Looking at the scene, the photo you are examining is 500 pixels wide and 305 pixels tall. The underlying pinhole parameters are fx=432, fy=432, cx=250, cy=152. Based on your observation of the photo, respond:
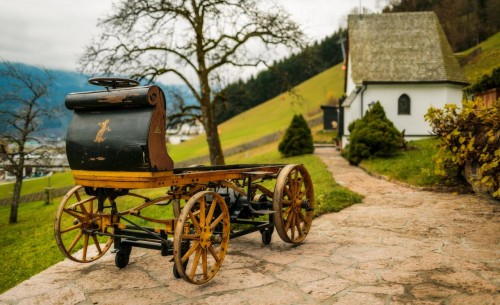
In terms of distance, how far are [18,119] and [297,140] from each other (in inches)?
606

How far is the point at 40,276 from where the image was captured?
5.03 meters

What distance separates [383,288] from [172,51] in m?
16.4

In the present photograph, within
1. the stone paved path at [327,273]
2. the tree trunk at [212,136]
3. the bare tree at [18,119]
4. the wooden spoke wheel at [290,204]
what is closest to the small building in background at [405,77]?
the tree trunk at [212,136]

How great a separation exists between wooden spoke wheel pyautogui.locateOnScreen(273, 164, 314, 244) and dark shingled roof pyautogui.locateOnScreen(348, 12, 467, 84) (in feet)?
74.4

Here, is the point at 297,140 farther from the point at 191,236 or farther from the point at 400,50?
the point at 191,236

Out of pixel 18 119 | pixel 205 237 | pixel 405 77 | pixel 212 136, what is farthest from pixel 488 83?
pixel 18 119

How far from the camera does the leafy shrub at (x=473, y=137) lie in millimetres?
8312

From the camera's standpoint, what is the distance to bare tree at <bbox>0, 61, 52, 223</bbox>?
69.1 feet

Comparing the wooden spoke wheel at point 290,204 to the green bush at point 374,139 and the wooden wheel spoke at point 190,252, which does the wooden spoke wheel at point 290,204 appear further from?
the green bush at point 374,139

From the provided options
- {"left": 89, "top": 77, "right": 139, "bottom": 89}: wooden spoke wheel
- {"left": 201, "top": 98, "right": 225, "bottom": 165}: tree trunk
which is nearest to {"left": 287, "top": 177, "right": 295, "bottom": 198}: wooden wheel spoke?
{"left": 89, "top": 77, "right": 139, "bottom": 89}: wooden spoke wheel

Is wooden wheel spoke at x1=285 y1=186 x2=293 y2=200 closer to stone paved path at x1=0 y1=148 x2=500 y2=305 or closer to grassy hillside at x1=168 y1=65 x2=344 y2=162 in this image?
stone paved path at x1=0 y1=148 x2=500 y2=305

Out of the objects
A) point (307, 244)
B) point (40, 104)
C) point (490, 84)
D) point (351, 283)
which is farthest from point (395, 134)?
point (40, 104)

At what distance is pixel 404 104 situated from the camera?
27.8 m

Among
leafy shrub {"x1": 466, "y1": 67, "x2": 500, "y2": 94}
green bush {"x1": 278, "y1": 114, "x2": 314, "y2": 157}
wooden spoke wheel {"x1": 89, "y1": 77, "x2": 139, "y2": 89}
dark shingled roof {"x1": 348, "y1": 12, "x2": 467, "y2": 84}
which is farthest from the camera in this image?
dark shingled roof {"x1": 348, "y1": 12, "x2": 467, "y2": 84}
